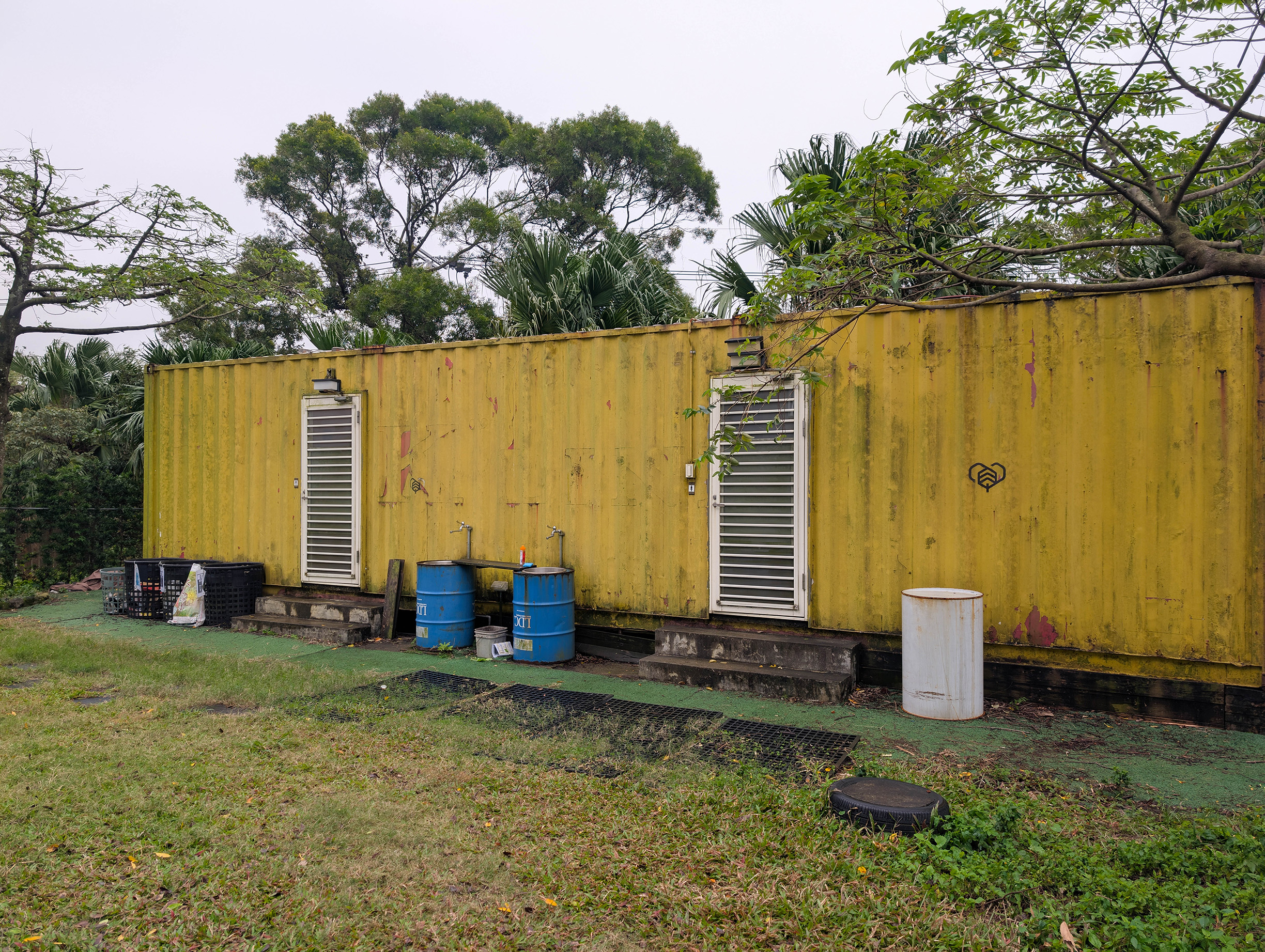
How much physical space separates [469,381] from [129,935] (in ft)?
19.4

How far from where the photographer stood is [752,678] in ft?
19.2

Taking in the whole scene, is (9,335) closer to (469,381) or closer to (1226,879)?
(469,381)

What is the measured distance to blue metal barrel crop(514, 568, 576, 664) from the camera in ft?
22.7

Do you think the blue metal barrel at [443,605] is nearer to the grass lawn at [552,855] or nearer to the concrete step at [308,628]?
the concrete step at [308,628]

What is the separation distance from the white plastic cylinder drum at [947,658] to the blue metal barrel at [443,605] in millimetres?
4181

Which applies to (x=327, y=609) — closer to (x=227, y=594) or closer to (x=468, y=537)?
(x=227, y=594)

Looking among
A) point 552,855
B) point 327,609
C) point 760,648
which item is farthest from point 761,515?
point 327,609

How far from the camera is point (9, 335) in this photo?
9.60m

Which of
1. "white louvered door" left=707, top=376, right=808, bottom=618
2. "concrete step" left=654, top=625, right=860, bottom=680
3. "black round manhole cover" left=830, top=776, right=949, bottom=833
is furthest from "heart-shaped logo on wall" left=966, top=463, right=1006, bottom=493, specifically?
"black round manhole cover" left=830, top=776, right=949, bottom=833

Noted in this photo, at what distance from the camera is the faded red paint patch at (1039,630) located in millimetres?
5426

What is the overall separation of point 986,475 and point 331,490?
6659mm

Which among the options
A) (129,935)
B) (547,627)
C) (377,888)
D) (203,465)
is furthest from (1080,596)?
(203,465)

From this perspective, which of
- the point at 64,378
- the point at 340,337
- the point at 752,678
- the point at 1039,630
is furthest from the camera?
the point at 64,378

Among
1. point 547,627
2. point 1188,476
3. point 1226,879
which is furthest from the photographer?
point 547,627
